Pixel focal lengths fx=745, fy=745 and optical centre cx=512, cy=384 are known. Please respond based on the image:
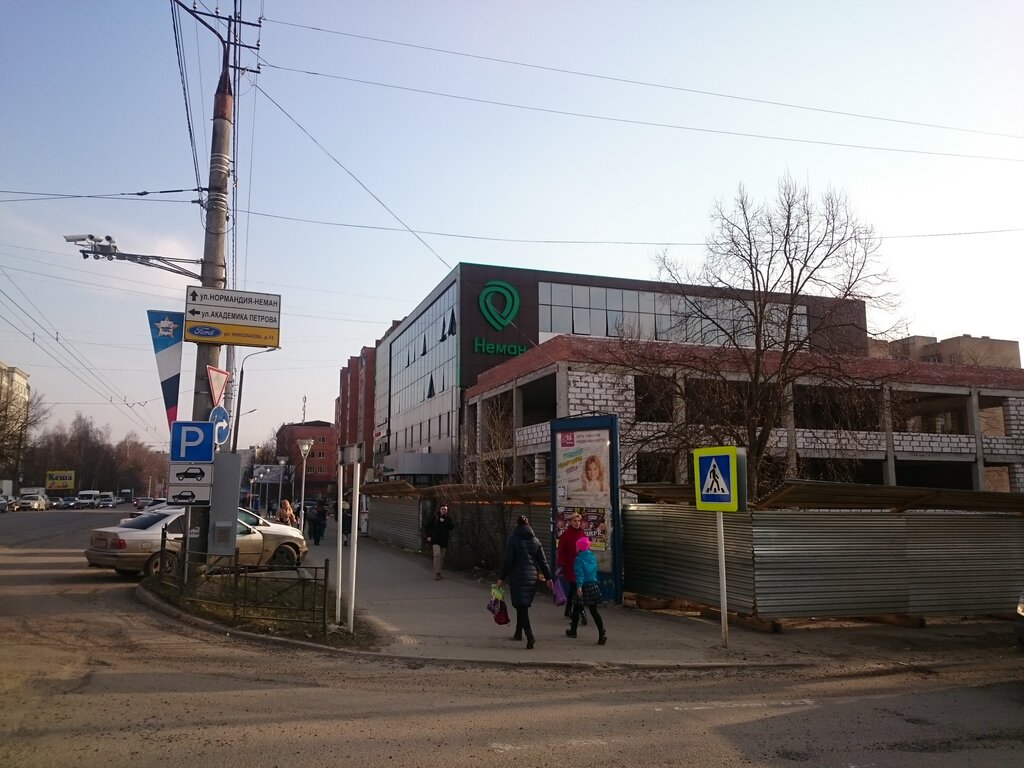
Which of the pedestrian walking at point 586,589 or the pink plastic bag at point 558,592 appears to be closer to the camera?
the pedestrian walking at point 586,589

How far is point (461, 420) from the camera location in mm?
47312

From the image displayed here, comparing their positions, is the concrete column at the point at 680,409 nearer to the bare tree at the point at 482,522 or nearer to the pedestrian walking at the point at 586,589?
the bare tree at the point at 482,522

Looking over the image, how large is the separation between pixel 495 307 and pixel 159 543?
114 ft

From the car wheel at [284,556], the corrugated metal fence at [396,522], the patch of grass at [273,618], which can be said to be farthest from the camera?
the corrugated metal fence at [396,522]

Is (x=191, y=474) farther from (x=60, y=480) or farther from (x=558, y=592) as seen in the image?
(x=60, y=480)

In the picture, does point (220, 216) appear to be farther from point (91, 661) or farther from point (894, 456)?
point (894, 456)

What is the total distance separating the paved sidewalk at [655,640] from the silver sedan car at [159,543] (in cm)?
418

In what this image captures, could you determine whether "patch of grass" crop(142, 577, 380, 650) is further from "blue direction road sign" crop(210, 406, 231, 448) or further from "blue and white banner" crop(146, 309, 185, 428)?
"blue and white banner" crop(146, 309, 185, 428)

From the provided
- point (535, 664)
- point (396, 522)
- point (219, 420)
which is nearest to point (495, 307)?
point (396, 522)

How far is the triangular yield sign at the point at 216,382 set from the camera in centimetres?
1351

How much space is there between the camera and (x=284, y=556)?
17.7 m

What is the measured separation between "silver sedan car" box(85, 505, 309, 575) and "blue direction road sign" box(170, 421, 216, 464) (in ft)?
7.83

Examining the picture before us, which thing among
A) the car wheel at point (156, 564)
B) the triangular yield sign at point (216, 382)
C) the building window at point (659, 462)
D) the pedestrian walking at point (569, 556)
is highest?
the triangular yield sign at point (216, 382)

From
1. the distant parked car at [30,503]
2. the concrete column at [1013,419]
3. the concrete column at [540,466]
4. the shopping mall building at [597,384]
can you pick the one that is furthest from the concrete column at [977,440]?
the distant parked car at [30,503]
